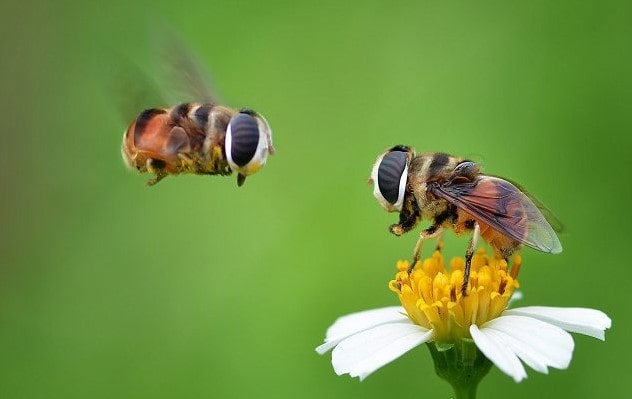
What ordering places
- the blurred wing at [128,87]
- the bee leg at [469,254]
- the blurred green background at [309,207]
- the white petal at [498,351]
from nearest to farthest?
the white petal at [498,351], the bee leg at [469,254], the blurred wing at [128,87], the blurred green background at [309,207]

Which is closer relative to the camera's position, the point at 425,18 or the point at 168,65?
the point at 168,65

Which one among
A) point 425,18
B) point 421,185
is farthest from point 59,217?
point 421,185

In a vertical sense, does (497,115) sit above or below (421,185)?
above

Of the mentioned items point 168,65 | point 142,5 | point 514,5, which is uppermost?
point 142,5

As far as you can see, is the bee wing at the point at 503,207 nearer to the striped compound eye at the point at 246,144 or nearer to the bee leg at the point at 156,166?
the striped compound eye at the point at 246,144

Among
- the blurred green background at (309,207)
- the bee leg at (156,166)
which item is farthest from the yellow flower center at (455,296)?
the blurred green background at (309,207)

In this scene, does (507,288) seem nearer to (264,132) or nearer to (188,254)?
(264,132)

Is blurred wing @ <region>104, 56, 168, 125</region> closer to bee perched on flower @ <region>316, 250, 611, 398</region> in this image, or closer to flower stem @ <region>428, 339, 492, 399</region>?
bee perched on flower @ <region>316, 250, 611, 398</region>
